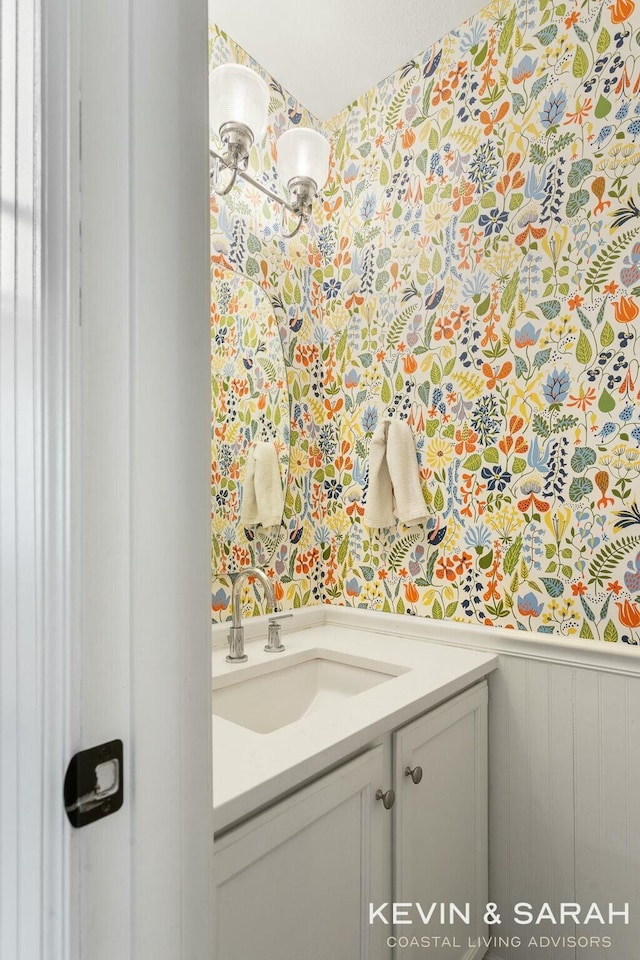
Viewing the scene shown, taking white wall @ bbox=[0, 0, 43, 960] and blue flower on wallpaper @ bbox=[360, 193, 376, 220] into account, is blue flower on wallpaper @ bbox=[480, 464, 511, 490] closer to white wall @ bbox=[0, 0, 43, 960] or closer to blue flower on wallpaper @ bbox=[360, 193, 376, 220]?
blue flower on wallpaper @ bbox=[360, 193, 376, 220]

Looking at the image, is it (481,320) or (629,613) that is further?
(481,320)

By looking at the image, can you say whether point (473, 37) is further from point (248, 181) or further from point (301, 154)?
point (248, 181)

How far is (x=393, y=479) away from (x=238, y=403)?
496 millimetres

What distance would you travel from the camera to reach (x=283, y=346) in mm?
1747

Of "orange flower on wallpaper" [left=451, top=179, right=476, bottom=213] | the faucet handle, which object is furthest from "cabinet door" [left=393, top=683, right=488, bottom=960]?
"orange flower on wallpaper" [left=451, top=179, right=476, bottom=213]

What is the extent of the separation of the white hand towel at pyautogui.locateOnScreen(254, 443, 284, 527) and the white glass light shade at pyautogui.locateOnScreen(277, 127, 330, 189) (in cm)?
79

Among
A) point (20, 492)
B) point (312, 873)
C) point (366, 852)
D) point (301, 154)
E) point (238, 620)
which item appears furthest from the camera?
point (301, 154)

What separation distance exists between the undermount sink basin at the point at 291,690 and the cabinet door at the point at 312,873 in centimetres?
36

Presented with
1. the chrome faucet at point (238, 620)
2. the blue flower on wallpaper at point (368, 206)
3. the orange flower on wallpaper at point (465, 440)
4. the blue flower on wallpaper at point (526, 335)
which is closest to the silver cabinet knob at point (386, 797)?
the chrome faucet at point (238, 620)

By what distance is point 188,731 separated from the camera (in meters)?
0.55

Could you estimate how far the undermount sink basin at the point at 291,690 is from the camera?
50.2 inches

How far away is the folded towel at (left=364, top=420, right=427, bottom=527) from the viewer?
159 centimetres

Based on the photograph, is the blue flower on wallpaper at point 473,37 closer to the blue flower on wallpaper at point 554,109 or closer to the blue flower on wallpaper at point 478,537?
the blue flower on wallpaper at point 554,109

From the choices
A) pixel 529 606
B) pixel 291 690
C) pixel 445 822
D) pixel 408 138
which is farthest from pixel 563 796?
pixel 408 138
